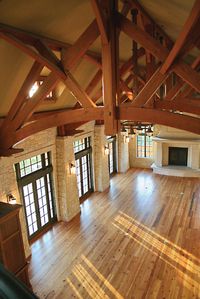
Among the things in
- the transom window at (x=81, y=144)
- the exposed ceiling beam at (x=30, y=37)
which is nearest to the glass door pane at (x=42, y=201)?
the transom window at (x=81, y=144)

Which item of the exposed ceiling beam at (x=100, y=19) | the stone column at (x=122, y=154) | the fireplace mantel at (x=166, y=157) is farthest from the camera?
the stone column at (x=122, y=154)

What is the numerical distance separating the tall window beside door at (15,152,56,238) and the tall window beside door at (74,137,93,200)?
169 cm

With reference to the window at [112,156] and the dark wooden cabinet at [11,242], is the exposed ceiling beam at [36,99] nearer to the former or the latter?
the dark wooden cabinet at [11,242]

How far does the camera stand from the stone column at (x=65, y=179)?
749 centimetres

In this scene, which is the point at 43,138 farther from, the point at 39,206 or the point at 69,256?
the point at 69,256

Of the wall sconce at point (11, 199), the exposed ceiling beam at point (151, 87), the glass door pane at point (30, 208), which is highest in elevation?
the exposed ceiling beam at point (151, 87)

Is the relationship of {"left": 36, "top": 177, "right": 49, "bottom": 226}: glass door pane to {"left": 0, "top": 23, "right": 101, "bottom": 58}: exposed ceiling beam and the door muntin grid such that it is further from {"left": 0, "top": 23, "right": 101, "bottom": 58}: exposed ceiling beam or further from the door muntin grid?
{"left": 0, "top": 23, "right": 101, "bottom": 58}: exposed ceiling beam

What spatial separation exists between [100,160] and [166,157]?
13.3 ft

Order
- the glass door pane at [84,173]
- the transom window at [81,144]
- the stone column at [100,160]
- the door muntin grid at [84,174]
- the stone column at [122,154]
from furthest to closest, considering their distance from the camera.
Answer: the stone column at [122,154] < the stone column at [100,160] < the glass door pane at [84,173] < the door muntin grid at [84,174] < the transom window at [81,144]

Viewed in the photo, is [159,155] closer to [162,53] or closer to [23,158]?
[23,158]

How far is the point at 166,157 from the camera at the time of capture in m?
12.3

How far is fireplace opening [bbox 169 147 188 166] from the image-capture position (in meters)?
12.1

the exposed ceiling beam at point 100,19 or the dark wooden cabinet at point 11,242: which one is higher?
the exposed ceiling beam at point 100,19

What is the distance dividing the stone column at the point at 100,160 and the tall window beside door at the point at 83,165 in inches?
10.2
